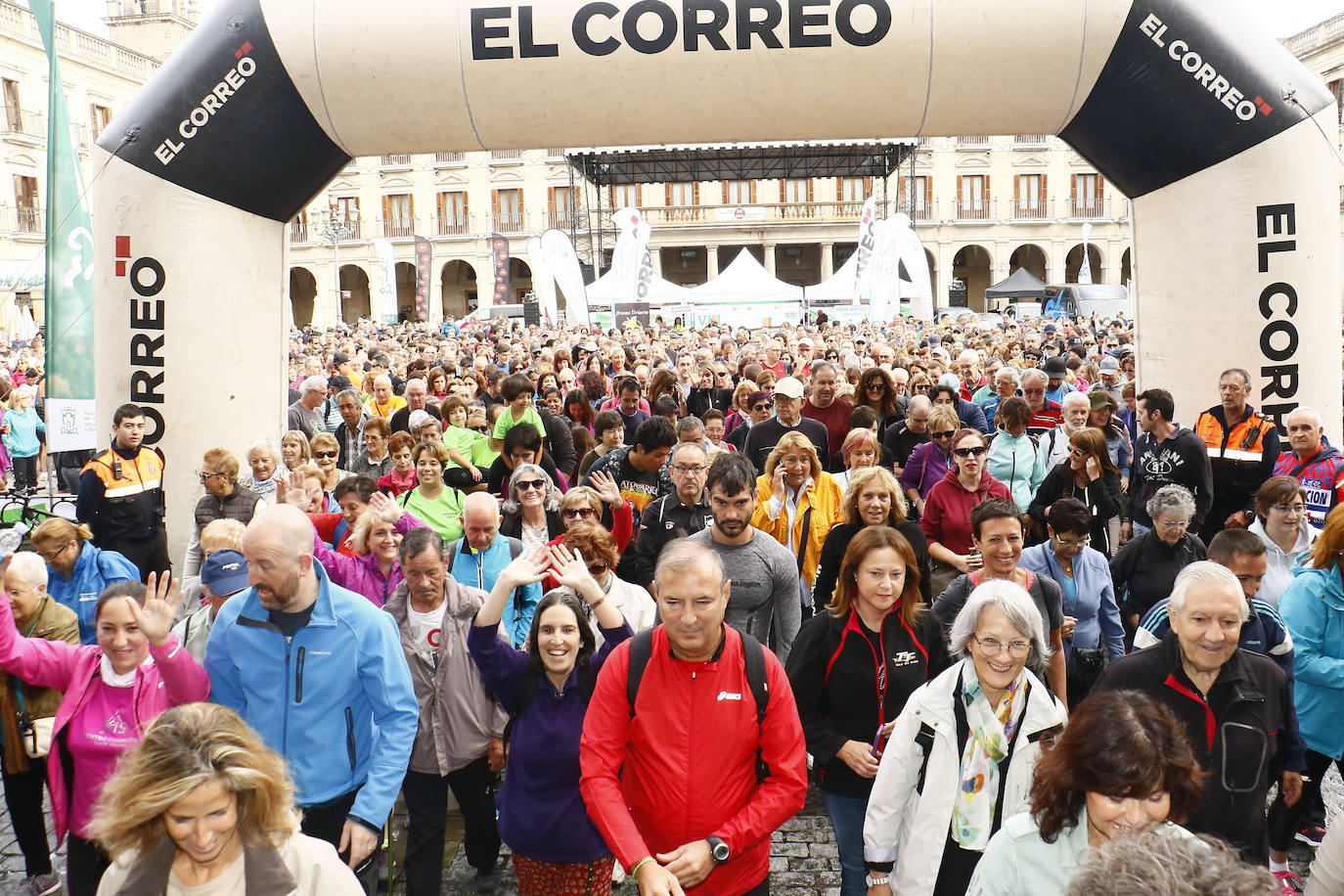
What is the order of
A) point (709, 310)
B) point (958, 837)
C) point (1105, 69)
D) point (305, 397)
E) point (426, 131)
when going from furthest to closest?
point (709, 310) < point (305, 397) < point (426, 131) < point (1105, 69) < point (958, 837)

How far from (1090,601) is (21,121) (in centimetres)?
4247

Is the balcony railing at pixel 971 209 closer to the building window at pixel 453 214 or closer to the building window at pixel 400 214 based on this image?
the building window at pixel 453 214

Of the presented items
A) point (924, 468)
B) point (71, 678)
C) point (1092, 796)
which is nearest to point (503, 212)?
point (924, 468)

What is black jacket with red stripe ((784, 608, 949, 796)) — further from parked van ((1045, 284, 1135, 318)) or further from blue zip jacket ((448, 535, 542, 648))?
parked van ((1045, 284, 1135, 318))

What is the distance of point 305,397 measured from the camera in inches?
364

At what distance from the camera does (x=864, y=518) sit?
16.8 feet

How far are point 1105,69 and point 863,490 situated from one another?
10.0 feet

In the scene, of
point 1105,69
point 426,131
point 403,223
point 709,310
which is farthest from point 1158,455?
point 403,223

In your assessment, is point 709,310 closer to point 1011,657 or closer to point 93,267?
point 93,267

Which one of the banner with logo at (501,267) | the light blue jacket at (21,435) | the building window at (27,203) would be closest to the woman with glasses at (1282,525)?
the light blue jacket at (21,435)

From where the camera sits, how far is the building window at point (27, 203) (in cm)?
3734

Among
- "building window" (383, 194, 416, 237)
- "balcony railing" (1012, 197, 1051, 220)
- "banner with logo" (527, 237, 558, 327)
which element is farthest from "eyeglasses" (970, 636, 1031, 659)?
"building window" (383, 194, 416, 237)

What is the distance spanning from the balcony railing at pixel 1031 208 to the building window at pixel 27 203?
1589 inches

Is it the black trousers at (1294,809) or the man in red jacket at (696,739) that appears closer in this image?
the man in red jacket at (696,739)
